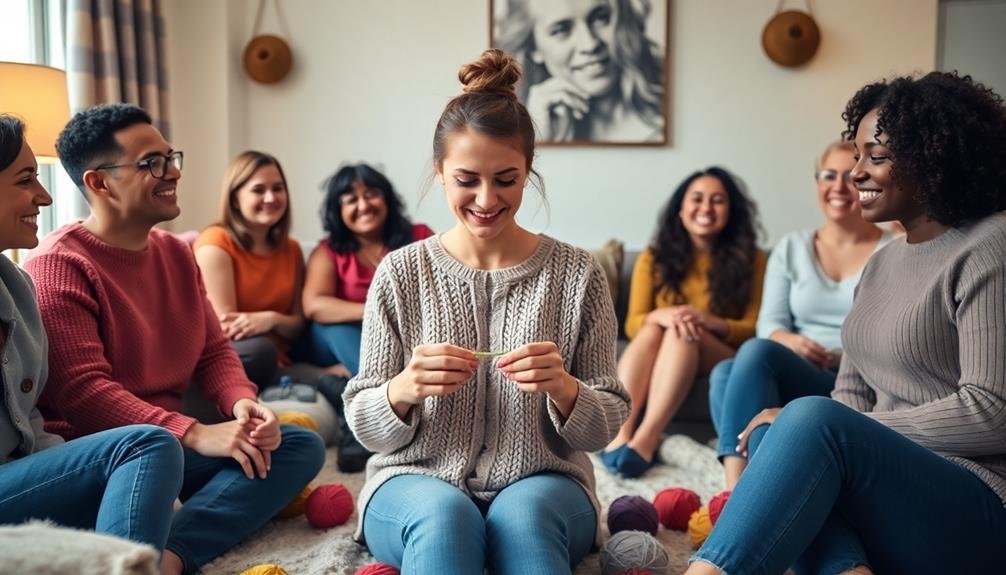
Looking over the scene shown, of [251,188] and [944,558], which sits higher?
[251,188]

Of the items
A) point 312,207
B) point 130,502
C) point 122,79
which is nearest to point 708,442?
point 130,502

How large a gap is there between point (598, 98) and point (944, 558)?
118 inches

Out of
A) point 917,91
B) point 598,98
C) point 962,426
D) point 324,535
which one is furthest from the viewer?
point 598,98

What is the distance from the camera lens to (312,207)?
4293 millimetres

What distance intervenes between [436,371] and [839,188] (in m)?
1.76

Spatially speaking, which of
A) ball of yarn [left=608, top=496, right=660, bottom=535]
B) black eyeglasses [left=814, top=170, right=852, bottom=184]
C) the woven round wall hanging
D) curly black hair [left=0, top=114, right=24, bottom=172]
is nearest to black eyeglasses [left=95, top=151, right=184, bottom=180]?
curly black hair [left=0, top=114, right=24, bottom=172]

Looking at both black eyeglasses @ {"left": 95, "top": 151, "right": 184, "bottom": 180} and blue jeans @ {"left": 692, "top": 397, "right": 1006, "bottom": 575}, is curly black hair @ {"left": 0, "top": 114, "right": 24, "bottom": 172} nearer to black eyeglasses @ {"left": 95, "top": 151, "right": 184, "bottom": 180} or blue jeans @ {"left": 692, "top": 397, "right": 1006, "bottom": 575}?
black eyeglasses @ {"left": 95, "top": 151, "right": 184, "bottom": 180}

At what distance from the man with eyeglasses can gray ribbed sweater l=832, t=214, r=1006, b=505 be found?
4.01 feet

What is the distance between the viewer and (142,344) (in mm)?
1819

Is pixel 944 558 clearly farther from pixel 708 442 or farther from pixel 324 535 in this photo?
pixel 708 442

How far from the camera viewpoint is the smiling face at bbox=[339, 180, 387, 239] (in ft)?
9.89

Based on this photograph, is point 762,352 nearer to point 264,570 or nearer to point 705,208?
point 705,208

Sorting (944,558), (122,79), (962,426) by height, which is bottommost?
(944,558)

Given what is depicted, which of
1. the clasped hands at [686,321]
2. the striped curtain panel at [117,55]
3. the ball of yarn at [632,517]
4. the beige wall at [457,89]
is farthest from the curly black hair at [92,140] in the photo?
the beige wall at [457,89]
